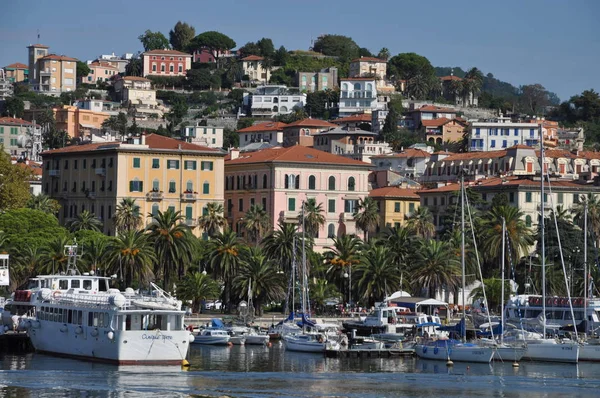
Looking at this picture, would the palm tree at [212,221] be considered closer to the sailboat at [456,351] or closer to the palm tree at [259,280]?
the palm tree at [259,280]

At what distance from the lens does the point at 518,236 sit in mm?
129000

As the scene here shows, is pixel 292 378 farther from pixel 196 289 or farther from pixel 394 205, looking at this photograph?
pixel 394 205

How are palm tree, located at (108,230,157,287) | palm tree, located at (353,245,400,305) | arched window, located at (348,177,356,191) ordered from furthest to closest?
1. arched window, located at (348,177,356,191)
2. palm tree, located at (353,245,400,305)
3. palm tree, located at (108,230,157,287)

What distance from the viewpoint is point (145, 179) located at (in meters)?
145

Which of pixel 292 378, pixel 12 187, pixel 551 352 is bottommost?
pixel 292 378

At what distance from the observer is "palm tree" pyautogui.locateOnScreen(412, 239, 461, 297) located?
383 ft

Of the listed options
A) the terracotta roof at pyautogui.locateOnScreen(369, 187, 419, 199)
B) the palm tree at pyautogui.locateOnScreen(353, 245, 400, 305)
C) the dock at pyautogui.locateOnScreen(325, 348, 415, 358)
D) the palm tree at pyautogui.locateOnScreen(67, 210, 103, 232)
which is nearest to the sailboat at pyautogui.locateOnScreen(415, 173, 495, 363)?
the dock at pyautogui.locateOnScreen(325, 348, 415, 358)

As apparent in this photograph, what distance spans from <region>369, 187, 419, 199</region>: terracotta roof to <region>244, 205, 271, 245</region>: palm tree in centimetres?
2187

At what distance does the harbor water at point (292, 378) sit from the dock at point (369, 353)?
3.85 ft

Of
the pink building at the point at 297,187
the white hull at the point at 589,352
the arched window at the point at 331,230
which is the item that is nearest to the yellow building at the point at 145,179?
the pink building at the point at 297,187

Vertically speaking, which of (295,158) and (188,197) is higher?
(295,158)

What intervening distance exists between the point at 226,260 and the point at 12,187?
30439 mm

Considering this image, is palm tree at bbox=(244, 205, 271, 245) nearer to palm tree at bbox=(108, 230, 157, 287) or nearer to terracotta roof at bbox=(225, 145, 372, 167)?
terracotta roof at bbox=(225, 145, 372, 167)

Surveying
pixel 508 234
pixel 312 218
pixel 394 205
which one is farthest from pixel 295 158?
pixel 508 234
